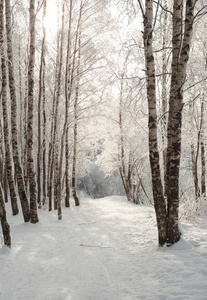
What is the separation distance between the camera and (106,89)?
A: 9.48 m

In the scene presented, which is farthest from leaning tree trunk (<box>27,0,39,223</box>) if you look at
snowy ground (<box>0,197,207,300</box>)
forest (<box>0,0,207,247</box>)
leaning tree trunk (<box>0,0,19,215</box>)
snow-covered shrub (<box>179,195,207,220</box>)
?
snow-covered shrub (<box>179,195,207,220</box>)

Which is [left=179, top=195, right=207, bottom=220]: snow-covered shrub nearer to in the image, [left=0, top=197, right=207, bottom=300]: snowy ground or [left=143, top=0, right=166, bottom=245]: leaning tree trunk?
[left=0, top=197, right=207, bottom=300]: snowy ground

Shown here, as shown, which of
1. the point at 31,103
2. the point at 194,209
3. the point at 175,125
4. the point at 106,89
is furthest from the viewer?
the point at 106,89

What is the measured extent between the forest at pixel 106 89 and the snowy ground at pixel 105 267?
51 cm

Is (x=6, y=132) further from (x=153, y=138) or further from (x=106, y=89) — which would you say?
(x=153, y=138)

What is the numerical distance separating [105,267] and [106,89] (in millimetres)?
7324

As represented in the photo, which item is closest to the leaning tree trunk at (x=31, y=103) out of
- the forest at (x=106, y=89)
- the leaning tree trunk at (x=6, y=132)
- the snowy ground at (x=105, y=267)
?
the forest at (x=106, y=89)

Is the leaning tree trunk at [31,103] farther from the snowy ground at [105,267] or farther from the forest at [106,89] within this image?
A: the snowy ground at [105,267]

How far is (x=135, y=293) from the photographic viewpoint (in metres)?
2.63

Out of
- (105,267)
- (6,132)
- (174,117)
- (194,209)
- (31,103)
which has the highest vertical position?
(31,103)

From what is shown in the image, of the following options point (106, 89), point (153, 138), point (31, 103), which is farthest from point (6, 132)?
point (153, 138)

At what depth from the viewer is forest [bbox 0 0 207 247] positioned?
3891 millimetres

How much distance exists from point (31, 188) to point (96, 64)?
5.75 m

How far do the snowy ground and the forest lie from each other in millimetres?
508
